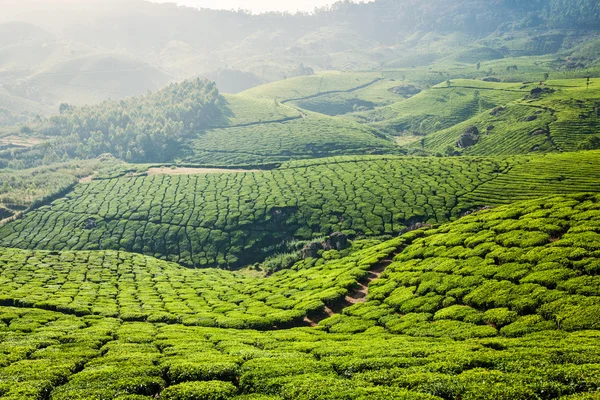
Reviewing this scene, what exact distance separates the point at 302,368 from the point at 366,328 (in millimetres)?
15469

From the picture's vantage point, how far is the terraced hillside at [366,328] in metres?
25.2

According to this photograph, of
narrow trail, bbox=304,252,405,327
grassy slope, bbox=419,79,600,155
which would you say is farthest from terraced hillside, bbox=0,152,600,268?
grassy slope, bbox=419,79,600,155

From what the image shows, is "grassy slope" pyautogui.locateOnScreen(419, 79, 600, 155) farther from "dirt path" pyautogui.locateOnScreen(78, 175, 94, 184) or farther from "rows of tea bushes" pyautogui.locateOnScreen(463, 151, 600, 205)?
"dirt path" pyautogui.locateOnScreen(78, 175, 94, 184)

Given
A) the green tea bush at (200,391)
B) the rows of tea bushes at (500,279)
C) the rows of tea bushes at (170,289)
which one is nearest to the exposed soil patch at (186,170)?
the rows of tea bushes at (170,289)

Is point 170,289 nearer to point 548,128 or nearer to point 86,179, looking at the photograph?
point 86,179

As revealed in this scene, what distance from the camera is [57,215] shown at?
131125mm

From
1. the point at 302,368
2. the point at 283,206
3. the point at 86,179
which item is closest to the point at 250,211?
the point at 283,206

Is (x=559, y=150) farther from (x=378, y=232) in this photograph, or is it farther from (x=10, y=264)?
(x=10, y=264)

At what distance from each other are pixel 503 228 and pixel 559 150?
128 metres

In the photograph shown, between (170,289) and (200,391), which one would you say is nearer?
(200,391)

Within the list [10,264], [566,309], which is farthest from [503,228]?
[10,264]

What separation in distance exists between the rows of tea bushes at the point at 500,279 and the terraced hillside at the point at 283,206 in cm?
4442

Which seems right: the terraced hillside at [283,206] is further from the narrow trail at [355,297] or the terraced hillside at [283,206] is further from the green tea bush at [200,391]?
the green tea bush at [200,391]

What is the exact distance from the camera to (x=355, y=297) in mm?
52250
